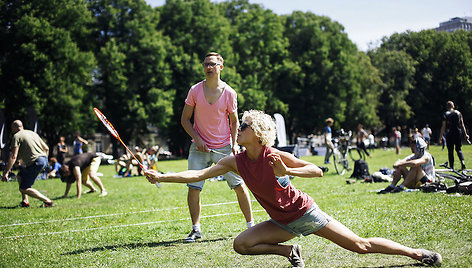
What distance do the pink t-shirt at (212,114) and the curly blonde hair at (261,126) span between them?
77.0 inches

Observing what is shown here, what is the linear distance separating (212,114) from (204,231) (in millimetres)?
1858

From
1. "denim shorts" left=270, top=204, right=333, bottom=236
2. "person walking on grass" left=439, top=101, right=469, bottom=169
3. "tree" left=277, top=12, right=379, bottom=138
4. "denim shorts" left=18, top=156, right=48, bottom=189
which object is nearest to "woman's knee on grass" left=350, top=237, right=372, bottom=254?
"denim shorts" left=270, top=204, right=333, bottom=236

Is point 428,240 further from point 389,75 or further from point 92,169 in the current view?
point 389,75

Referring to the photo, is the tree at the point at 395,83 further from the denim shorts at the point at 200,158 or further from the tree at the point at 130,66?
the denim shorts at the point at 200,158

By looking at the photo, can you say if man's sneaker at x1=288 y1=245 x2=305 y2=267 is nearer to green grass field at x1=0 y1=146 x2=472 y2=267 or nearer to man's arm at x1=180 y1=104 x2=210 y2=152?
green grass field at x1=0 y1=146 x2=472 y2=267

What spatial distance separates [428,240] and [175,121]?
129 ft

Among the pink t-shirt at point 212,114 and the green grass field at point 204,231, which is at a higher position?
the pink t-shirt at point 212,114

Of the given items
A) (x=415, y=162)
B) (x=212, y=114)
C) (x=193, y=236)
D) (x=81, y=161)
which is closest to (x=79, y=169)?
(x=81, y=161)

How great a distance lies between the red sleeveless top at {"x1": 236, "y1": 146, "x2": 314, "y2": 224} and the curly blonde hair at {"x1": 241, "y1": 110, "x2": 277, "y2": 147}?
0.10 m

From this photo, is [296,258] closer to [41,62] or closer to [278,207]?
[278,207]

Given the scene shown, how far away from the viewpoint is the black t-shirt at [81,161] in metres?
12.7

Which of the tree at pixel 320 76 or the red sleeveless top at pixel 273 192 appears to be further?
the tree at pixel 320 76

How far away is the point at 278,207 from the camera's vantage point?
4.57 metres

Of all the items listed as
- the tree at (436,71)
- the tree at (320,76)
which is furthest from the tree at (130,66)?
the tree at (436,71)
